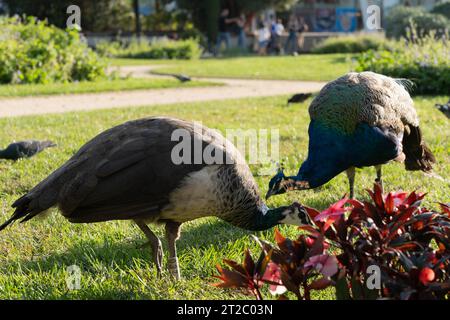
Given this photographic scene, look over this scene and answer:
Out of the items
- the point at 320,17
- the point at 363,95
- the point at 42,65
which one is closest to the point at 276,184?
the point at 363,95

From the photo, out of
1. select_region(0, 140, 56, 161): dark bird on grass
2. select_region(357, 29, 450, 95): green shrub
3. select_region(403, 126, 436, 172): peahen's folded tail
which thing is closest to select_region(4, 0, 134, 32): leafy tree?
select_region(357, 29, 450, 95): green shrub

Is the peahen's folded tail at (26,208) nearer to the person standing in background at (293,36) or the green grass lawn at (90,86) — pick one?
the green grass lawn at (90,86)

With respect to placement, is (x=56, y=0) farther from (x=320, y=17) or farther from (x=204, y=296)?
(x=204, y=296)

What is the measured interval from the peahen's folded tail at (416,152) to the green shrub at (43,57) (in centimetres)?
997

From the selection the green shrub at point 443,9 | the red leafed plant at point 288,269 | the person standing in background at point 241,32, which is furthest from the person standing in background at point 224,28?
the red leafed plant at point 288,269

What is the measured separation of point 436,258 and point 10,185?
4.09m

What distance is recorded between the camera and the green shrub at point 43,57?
13258mm

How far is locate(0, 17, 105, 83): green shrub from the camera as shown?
13258 millimetres

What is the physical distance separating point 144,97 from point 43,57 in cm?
283

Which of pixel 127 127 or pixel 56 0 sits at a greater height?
pixel 56 0

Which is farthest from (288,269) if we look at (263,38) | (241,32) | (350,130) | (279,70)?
(241,32)

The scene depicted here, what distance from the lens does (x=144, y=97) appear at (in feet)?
40.6

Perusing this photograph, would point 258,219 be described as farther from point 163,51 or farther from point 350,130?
point 163,51

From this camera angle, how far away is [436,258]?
2.54 m
